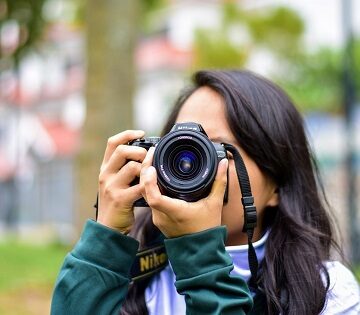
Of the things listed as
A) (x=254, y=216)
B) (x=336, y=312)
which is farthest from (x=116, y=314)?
(x=336, y=312)

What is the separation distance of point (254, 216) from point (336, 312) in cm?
30

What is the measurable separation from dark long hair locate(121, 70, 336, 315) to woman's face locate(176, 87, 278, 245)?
19 mm

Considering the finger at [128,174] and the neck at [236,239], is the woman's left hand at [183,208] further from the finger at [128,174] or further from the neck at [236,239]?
the neck at [236,239]

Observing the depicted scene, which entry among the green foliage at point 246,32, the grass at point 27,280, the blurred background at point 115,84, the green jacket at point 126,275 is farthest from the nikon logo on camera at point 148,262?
the green foliage at point 246,32

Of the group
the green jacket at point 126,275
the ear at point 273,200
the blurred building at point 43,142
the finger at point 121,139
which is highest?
the finger at point 121,139

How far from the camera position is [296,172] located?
2.01m

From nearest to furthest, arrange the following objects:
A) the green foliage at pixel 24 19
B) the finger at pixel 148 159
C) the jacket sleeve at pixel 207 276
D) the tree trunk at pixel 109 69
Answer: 1. the jacket sleeve at pixel 207 276
2. the finger at pixel 148 159
3. the tree trunk at pixel 109 69
4. the green foliage at pixel 24 19

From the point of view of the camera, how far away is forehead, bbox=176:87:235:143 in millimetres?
1871

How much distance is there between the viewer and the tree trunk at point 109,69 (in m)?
6.25

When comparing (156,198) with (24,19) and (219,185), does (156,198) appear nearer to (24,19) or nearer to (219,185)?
(219,185)

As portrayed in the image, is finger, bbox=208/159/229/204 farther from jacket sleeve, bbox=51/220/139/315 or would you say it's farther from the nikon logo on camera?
the nikon logo on camera

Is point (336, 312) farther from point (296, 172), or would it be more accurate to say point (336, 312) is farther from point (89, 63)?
point (89, 63)

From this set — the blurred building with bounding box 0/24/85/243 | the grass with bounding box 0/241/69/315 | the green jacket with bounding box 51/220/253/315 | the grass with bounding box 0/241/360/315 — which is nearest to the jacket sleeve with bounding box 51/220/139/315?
the green jacket with bounding box 51/220/253/315

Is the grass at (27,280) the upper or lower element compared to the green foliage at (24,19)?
lower
